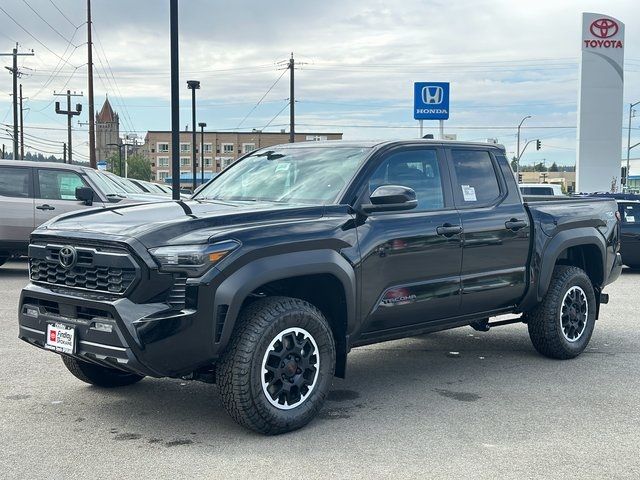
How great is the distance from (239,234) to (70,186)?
30.3ft

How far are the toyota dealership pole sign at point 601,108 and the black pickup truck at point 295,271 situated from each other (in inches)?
1182

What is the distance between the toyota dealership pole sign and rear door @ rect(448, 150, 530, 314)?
30440mm

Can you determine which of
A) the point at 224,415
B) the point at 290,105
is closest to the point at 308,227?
the point at 224,415

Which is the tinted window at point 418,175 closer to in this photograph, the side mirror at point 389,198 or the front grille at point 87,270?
the side mirror at point 389,198

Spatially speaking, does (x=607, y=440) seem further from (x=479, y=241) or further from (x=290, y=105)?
(x=290, y=105)

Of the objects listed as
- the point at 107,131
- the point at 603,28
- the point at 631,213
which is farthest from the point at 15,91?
the point at 107,131

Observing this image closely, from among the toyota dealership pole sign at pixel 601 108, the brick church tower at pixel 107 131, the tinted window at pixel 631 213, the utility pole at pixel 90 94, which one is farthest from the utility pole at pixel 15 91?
the brick church tower at pixel 107 131

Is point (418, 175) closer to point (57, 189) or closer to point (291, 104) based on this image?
point (57, 189)

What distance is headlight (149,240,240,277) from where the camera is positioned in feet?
14.6

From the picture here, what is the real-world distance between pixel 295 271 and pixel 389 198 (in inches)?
35.0

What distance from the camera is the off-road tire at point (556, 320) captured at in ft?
22.6

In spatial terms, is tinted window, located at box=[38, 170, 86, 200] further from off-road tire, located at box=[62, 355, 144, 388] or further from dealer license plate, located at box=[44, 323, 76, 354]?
dealer license plate, located at box=[44, 323, 76, 354]

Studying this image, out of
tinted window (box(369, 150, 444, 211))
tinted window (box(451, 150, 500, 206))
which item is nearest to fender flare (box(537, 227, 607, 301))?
tinted window (box(451, 150, 500, 206))

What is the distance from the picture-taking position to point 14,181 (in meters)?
12.9
